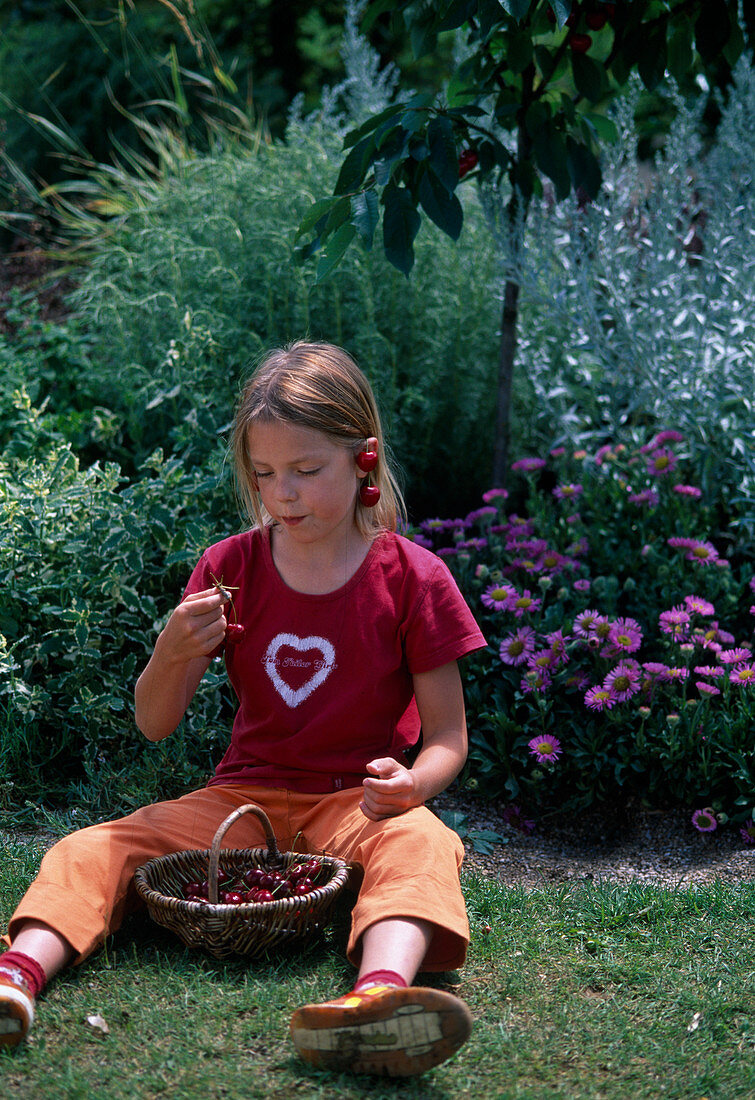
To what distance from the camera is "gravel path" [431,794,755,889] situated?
2570 mm

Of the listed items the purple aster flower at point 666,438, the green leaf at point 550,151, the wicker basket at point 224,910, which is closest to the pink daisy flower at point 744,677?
the purple aster flower at point 666,438

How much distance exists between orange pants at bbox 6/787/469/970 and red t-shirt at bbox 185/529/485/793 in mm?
76

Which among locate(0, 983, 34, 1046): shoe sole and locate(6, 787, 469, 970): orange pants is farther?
locate(6, 787, 469, 970): orange pants

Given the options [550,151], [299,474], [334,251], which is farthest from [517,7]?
[299,474]

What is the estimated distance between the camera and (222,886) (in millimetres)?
2135

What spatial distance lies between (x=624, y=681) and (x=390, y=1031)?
1.36 meters

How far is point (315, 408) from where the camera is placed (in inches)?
85.2

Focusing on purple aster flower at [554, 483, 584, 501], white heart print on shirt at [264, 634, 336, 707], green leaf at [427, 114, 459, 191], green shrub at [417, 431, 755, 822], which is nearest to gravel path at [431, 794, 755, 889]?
green shrub at [417, 431, 755, 822]

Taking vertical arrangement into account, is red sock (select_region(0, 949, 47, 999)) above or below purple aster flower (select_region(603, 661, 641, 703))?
above

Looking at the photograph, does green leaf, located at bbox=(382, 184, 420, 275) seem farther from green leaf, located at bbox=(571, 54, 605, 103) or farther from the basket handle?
the basket handle

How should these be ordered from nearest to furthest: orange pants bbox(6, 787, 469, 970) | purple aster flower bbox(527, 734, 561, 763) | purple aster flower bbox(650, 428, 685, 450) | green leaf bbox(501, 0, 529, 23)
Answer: orange pants bbox(6, 787, 469, 970) < green leaf bbox(501, 0, 529, 23) < purple aster flower bbox(527, 734, 561, 763) < purple aster flower bbox(650, 428, 685, 450)

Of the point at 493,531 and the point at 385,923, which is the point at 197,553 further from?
the point at 385,923

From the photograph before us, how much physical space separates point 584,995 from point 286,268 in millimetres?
2638

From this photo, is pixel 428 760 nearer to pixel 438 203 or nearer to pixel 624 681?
pixel 624 681
